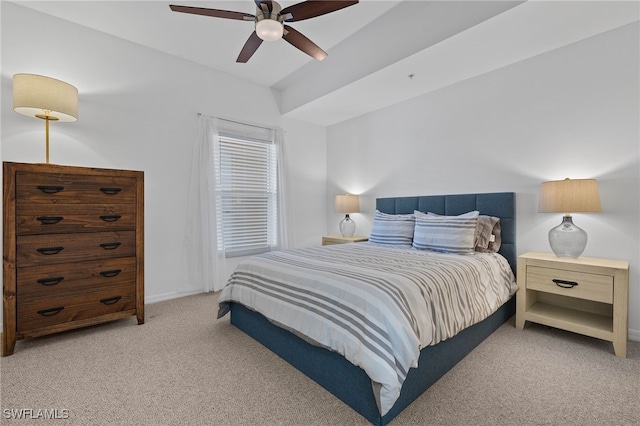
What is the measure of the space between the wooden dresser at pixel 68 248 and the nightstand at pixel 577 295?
136 inches

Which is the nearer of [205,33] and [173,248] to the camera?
[205,33]

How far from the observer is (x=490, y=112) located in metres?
3.08

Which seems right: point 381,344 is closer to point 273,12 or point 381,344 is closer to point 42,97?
point 273,12

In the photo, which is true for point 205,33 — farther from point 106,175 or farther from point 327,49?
point 106,175

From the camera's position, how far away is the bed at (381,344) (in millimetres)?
1405

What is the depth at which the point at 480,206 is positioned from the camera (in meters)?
3.08

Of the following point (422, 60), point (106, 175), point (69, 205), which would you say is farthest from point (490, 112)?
point (69, 205)

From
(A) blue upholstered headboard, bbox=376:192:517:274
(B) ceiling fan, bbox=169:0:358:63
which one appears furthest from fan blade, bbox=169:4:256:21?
(A) blue upholstered headboard, bbox=376:192:517:274

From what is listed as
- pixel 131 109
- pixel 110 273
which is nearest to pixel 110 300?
pixel 110 273

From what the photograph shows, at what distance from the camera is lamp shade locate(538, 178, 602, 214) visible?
7.29 feet

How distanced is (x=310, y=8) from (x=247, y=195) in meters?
2.57

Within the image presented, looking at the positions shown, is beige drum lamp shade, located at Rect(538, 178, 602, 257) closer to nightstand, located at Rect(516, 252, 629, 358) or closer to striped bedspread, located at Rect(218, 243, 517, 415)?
nightstand, located at Rect(516, 252, 629, 358)

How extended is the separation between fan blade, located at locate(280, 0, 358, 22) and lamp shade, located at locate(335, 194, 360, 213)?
8.61ft

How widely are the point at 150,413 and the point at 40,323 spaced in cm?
144
